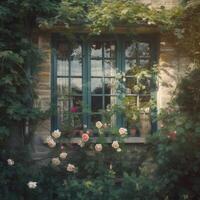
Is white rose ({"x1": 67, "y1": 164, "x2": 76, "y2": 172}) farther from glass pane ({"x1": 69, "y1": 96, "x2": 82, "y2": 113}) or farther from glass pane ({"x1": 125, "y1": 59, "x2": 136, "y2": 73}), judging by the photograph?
glass pane ({"x1": 125, "y1": 59, "x2": 136, "y2": 73})

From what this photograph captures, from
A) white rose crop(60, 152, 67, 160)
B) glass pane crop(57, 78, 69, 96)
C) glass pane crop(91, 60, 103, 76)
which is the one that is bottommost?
white rose crop(60, 152, 67, 160)

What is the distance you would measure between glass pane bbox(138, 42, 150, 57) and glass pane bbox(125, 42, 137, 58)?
0.08m

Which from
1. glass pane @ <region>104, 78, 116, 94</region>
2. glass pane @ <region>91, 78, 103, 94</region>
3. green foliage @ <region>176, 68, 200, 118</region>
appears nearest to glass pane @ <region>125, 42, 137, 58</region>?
glass pane @ <region>104, 78, 116, 94</region>

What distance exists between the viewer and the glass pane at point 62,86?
8.05 m

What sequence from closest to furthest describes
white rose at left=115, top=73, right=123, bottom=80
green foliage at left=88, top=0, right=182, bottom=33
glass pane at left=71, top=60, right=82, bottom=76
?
green foliage at left=88, top=0, right=182, bottom=33 < white rose at left=115, top=73, right=123, bottom=80 < glass pane at left=71, top=60, right=82, bottom=76

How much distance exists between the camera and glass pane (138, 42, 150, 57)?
8234 mm

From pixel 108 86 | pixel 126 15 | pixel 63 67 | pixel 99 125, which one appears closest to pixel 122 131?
pixel 99 125

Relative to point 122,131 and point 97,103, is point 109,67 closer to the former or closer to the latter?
point 97,103

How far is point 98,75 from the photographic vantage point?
817 centimetres

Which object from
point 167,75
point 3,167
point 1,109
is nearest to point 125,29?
point 167,75

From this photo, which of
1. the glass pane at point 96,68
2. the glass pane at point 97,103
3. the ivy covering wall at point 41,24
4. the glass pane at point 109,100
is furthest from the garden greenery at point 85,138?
the glass pane at point 109,100

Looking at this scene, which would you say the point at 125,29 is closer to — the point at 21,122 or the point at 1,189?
the point at 21,122

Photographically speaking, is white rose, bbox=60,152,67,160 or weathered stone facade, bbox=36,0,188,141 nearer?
white rose, bbox=60,152,67,160

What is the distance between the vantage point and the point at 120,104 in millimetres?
7926
